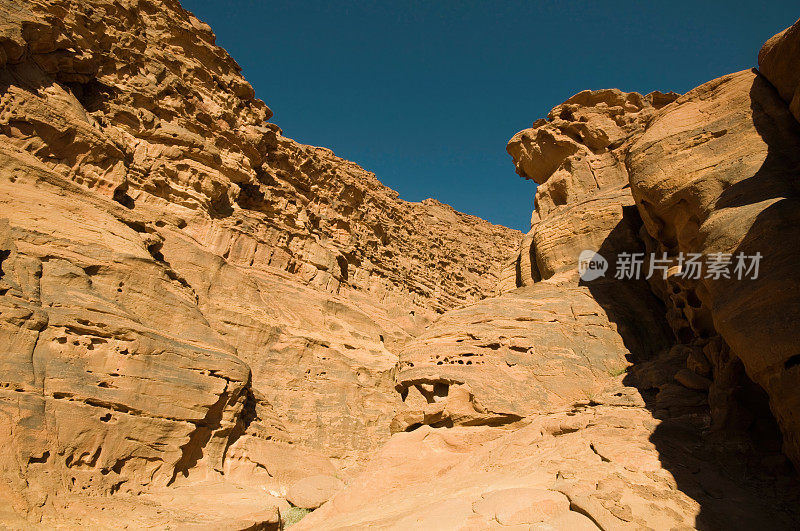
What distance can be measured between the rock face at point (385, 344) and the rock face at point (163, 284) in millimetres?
89

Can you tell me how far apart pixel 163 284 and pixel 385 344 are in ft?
43.9

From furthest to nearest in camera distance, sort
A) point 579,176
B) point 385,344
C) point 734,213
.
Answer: point 385,344
point 579,176
point 734,213

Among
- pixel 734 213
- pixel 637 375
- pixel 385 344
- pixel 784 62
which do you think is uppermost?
pixel 784 62

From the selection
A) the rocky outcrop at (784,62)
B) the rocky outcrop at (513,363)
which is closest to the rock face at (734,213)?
the rocky outcrop at (784,62)

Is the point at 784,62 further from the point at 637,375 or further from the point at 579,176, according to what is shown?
the point at 579,176

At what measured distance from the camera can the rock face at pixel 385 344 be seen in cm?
720

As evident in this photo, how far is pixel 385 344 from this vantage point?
85.3 ft

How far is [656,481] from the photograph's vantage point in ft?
21.9

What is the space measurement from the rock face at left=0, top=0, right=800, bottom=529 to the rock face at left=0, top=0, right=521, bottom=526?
89 mm

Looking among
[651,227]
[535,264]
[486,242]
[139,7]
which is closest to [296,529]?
[651,227]

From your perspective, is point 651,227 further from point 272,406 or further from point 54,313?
point 54,313

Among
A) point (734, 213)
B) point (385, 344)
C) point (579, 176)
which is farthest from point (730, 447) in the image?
point (385, 344)

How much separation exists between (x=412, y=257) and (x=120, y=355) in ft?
115

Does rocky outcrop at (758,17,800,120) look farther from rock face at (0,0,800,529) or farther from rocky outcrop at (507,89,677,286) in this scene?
rocky outcrop at (507,89,677,286)
